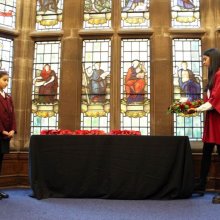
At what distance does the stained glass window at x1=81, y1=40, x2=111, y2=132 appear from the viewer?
215 inches

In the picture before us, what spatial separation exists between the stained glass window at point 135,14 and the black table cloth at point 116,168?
7.81 ft

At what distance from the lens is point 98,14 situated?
18.9ft

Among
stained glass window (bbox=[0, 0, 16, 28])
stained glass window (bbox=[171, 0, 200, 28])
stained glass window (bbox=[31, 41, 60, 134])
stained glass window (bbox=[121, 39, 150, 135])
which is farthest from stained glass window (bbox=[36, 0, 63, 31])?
stained glass window (bbox=[171, 0, 200, 28])

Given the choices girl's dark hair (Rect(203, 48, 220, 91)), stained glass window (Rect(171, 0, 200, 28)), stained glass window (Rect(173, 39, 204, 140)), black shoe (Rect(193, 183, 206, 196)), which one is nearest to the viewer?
girl's dark hair (Rect(203, 48, 220, 91))

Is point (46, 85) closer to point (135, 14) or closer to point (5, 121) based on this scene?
point (5, 121)

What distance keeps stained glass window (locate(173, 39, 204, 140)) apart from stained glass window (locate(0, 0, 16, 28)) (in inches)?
108

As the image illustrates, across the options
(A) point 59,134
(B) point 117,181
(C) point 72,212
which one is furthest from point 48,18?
(C) point 72,212

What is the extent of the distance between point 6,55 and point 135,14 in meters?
2.24

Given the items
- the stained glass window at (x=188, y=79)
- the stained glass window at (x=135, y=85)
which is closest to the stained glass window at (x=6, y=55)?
the stained glass window at (x=135, y=85)

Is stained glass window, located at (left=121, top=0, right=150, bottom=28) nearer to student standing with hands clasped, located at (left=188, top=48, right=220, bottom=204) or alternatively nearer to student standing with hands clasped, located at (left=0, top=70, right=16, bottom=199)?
student standing with hands clasped, located at (left=188, top=48, right=220, bottom=204)

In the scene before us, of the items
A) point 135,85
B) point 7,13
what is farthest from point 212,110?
point 7,13

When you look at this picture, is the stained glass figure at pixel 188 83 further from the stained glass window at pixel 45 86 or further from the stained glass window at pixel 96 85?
the stained glass window at pixel 45 86

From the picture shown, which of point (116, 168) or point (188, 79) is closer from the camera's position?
point (116, 168)

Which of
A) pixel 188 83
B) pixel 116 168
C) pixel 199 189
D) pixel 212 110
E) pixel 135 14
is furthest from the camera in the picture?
pixel 135 14
